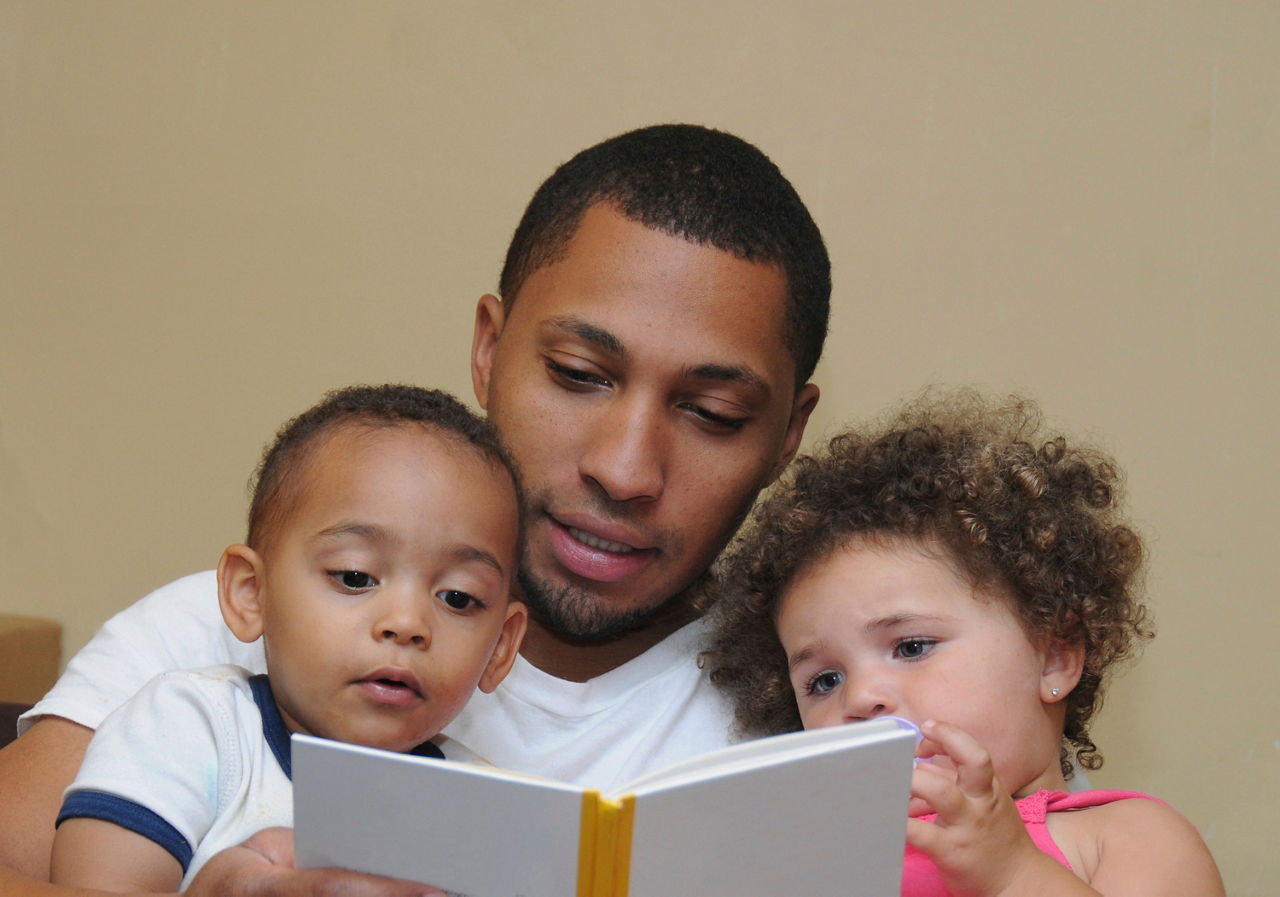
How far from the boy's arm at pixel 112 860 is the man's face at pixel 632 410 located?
686mm

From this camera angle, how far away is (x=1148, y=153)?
254 centimetres

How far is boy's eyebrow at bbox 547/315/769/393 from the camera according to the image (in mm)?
1780

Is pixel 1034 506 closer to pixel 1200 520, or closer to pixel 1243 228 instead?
pixel 1200 520

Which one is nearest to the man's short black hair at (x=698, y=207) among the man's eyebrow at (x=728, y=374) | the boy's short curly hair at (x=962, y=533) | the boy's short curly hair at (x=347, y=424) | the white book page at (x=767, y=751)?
the man's eyebrow at (x=728, y=374)

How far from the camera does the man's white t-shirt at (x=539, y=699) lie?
1.72m

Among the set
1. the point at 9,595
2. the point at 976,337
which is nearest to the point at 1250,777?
the point at 976,337

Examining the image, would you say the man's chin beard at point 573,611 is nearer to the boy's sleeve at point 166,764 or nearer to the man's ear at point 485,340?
the man's ear at point 485,340

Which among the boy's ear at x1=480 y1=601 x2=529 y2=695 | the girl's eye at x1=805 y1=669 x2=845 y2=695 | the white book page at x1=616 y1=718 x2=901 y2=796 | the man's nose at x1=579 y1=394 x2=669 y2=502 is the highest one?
the man's nose at x1=579 y1=394 x2=669 y2=502

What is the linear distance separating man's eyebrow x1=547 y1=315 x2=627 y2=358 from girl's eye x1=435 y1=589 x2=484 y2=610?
459mm

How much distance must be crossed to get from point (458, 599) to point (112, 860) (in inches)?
17.9

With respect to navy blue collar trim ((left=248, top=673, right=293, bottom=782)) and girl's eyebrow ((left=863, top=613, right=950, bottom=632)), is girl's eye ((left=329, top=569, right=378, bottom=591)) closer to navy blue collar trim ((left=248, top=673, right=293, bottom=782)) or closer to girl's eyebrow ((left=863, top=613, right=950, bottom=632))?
navy blue collar trim ((left=248, top=673, right=293, bottom=782))

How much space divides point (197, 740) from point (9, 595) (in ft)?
5.67

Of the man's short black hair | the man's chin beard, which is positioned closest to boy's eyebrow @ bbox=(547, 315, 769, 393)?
the man's short black hair

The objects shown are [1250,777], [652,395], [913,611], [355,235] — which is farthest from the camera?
[355,235]
